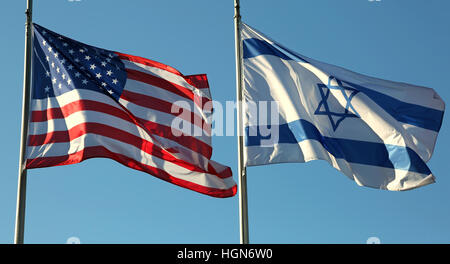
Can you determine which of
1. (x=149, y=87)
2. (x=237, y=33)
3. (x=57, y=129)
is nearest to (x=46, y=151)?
(x=57, y=129)

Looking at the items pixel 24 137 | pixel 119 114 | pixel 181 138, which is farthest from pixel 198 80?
pixel 24 137

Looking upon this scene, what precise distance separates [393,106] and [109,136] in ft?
22.2

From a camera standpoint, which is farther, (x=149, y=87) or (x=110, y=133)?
(x=149, y=87)

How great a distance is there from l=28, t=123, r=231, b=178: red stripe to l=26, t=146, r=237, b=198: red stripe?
0.36m

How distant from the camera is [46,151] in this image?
1709 cm

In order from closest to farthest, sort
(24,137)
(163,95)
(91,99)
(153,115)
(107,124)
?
(24,137) < (107,124) < (91,99) < (153,115) < (163,95)

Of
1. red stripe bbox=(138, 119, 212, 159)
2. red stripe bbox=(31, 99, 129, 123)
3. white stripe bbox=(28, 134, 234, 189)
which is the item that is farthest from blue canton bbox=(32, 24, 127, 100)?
white stripe bbox=(28, 134, 234, 189)

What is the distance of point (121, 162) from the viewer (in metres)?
17.5

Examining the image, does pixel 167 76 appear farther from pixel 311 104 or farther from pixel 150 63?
pixel 311 104

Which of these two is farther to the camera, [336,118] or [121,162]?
[336,118]

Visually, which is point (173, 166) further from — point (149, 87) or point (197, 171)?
point (149, 87)
